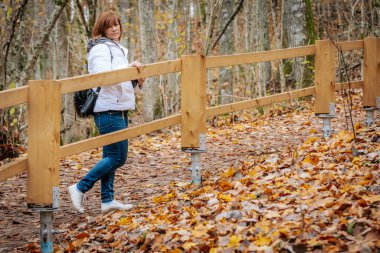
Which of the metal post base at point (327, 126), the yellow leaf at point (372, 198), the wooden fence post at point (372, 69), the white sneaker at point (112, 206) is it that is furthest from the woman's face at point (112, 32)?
the wooden fence post at point (372, 69)

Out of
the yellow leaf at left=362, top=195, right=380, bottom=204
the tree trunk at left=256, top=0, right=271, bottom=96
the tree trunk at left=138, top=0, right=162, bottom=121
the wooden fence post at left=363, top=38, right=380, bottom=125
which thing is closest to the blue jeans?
the yellow leaf at left=362, top=195, right=380, bottom=204

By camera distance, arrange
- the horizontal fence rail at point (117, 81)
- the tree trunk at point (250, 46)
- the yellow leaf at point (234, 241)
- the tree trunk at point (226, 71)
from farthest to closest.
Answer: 1. the tree trunk at point (226, 71)
2. the tree trunk at point (250, 46)
3. the horizontal fence rail at point (117, 81)
4. the yellow leaf at point (234, 241)

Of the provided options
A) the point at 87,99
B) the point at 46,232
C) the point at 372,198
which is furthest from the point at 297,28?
the point at 46,232

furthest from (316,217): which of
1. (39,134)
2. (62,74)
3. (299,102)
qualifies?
(62,74)

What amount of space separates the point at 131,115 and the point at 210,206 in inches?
413

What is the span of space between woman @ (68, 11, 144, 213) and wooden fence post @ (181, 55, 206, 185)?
2.19 feet

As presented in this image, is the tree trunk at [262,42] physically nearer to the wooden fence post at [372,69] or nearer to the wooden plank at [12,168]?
the wooden fence post at [372,69]

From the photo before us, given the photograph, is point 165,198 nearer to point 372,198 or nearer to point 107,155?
point 107,155

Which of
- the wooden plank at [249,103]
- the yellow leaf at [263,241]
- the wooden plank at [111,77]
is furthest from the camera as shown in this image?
the wooden plank at [249,103]

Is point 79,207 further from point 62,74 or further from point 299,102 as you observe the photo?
point 62,74

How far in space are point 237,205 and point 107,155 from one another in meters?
1.56

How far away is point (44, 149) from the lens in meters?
4.61

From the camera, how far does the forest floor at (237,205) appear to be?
404cm

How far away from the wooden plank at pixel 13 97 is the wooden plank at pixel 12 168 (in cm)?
48
